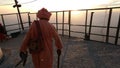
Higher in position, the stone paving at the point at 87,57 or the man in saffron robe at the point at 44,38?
the man in saffron robe at the point at 44,38

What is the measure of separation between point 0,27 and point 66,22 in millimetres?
3572

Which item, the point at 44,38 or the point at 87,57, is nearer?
the point at 44,38

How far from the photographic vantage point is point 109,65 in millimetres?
5355

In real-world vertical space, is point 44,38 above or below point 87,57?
above

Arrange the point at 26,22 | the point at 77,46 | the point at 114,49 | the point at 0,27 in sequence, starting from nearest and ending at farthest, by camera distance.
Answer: the point at 114,49, the point at 77,46, the point at 0,27, the point at 26,22

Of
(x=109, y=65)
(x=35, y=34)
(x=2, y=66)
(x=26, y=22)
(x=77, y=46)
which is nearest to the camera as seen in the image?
(x=35, y=34)

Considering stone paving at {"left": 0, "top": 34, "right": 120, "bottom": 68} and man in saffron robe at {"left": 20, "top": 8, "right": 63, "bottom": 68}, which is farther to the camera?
stone paving at {"left": 0, "top": 34, "right": 120, "bottom": 68}

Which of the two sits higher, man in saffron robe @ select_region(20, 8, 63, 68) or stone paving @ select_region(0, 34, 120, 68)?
man in saffron robe @ select_region(20, 8, 63, 68)

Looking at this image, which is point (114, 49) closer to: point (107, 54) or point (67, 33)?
point (107, 54)

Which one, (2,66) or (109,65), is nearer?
(109,65)

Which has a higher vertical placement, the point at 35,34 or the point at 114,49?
the point at 35,34

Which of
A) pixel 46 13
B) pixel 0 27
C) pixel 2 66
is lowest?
pixel 2 66

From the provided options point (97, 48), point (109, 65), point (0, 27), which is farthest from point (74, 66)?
point (0, 27)

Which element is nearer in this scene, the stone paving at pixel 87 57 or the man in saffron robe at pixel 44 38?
the man in saffron robe at pixel 44 38
